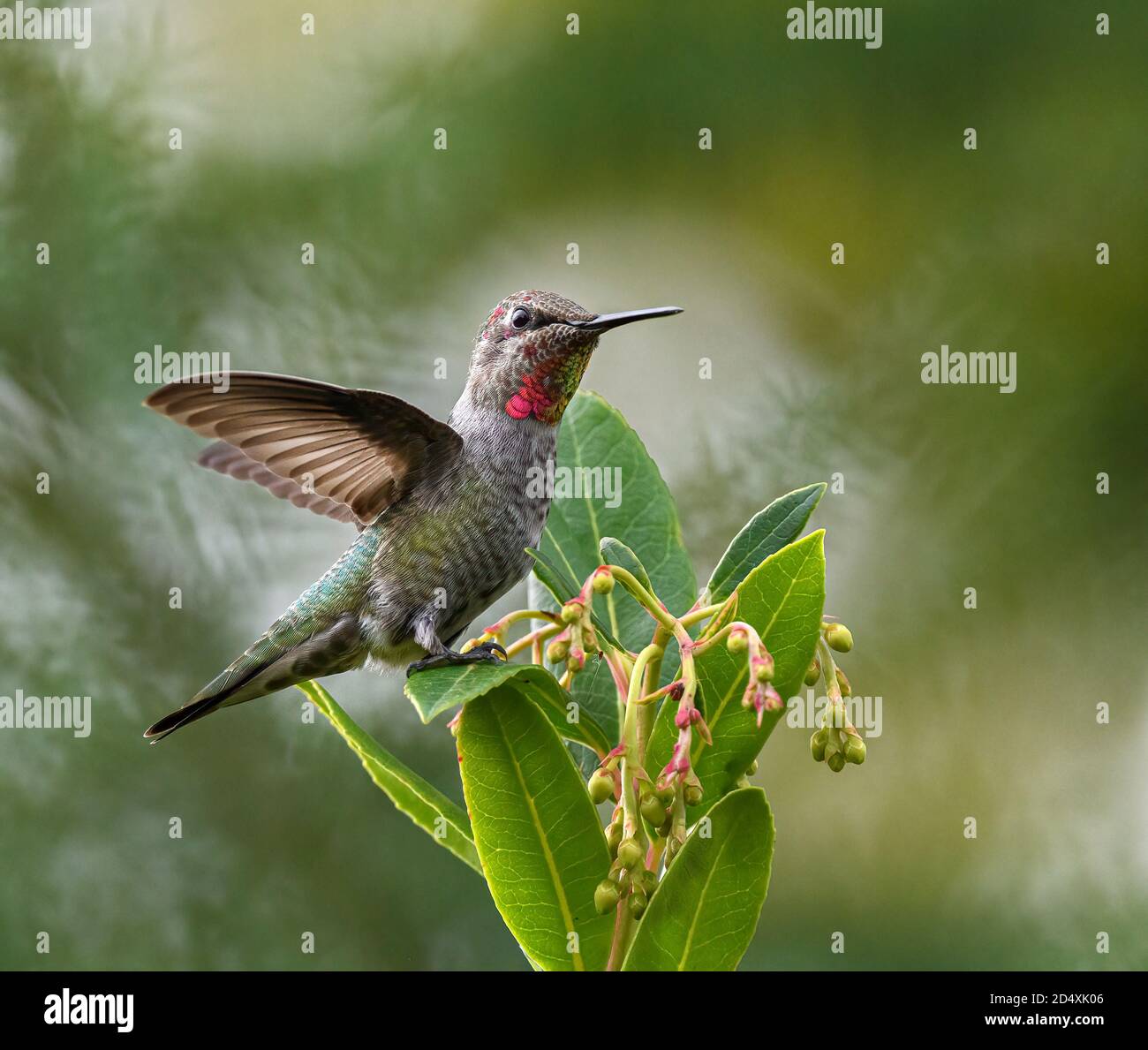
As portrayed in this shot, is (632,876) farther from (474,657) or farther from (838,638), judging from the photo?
(474,657)

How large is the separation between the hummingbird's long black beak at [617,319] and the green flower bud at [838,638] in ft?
1.85

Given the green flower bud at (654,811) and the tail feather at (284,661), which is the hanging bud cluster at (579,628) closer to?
the green flower bud at (654,811)

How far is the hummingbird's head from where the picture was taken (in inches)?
83.6

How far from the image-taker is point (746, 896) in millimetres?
1305

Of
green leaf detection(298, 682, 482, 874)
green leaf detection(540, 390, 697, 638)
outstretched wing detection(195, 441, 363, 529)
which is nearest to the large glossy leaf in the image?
green leaf detection(540, 390, 697, 638)

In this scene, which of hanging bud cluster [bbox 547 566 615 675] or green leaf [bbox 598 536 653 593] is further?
green leaf [bbox 598 536 653 593]

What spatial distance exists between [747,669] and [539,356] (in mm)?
878

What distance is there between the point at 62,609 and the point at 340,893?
849 millimetres

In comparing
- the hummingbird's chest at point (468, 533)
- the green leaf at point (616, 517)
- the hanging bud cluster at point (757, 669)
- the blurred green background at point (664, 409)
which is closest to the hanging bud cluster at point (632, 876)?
the hanging bud cluster at point (757, 669)

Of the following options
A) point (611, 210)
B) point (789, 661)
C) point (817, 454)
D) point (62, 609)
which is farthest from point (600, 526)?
point (611, 210)

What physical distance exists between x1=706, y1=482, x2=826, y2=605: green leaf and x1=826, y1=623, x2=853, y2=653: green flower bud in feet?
0.50

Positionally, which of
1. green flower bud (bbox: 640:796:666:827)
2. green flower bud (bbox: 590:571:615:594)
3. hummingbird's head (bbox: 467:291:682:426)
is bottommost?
green flower bud (bbox: 640:796:666:827)

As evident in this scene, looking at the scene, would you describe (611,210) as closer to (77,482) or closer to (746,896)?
(77,482)

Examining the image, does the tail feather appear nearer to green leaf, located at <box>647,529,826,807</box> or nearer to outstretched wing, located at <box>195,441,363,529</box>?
outstretched wing, located at <box>195,441,363,529</box>
